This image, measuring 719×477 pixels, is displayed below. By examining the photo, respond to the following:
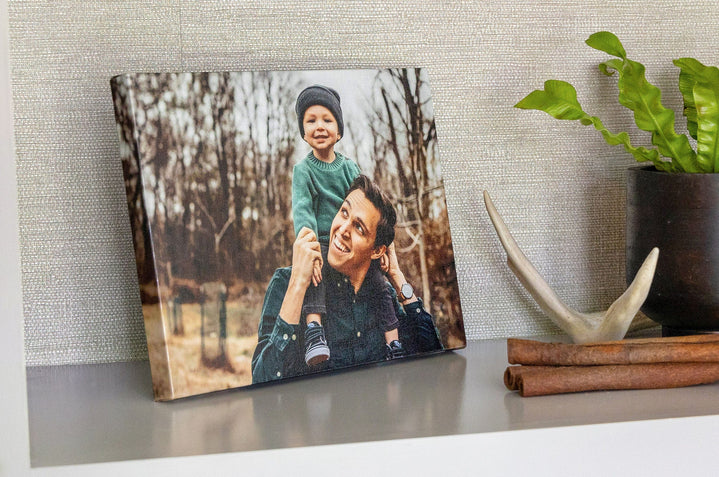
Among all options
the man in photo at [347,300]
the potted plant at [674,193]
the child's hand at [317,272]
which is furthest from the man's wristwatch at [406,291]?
the potted plant at [674,193]

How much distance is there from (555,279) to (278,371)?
42 cm

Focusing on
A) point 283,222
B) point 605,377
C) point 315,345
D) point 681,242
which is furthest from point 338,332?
point 681,242

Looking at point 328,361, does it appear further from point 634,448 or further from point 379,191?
point 634,448

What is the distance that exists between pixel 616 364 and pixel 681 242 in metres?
0.17

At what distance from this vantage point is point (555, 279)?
102cm

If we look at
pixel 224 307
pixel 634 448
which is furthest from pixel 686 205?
pixel 224 307

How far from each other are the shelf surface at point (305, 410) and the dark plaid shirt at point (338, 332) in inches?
0.8

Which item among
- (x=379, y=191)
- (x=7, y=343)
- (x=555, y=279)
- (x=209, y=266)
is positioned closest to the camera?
(x=7, y=343)

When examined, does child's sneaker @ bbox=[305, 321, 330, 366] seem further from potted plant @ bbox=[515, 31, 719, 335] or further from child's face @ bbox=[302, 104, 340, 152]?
potted plant @ bbox=[515, 31, 719, 335]

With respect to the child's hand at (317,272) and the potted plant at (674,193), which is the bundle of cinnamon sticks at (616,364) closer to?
the potted plant at (674,193)

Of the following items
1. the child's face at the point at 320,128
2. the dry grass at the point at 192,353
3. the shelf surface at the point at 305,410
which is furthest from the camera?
the child's face at the point at 320,128

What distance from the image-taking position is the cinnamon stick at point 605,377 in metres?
0.76

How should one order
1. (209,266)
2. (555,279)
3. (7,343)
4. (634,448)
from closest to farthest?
(7,343)
(634,448)
(209,266)
(555,279)

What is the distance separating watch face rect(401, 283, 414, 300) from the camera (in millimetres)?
875
